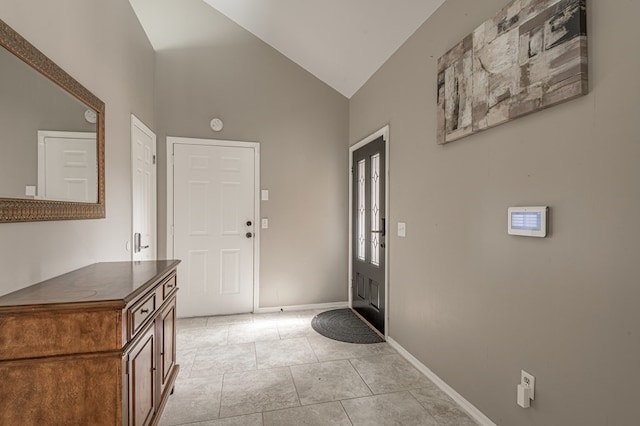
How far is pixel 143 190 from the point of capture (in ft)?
10.4

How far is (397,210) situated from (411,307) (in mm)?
858

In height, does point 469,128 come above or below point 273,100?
below

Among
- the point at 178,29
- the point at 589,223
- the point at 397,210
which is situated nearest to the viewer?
the point at 589,223

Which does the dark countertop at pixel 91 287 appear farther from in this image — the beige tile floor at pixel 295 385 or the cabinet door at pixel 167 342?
the beige tile floor at pixel 295 385

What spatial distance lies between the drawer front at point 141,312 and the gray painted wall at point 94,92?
53 centimetres

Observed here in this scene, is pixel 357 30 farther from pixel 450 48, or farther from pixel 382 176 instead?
pixel 382 176

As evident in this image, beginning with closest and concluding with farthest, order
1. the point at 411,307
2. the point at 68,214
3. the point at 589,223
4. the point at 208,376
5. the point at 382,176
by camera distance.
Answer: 1. the point at 589,223
2. the point at 68,214
3. the point at 208,376
4. the point at 411,307
5. the point at 382,176

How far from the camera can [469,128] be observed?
1997 mm

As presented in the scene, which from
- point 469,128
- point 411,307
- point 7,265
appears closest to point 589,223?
point 469,128

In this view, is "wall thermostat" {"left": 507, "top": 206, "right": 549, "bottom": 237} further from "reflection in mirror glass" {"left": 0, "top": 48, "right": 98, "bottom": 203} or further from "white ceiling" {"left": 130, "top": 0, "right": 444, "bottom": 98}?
"reflection in mirror glass" {"left": 0, "top": 48, "right": 98, "bottom": 203}

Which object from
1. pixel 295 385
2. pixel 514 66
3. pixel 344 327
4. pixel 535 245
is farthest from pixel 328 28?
pixel 295 385

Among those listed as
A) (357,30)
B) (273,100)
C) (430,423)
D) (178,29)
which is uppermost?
(178,29)

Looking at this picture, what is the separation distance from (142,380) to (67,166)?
122cm

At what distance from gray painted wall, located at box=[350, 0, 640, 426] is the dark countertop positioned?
1.87 m
